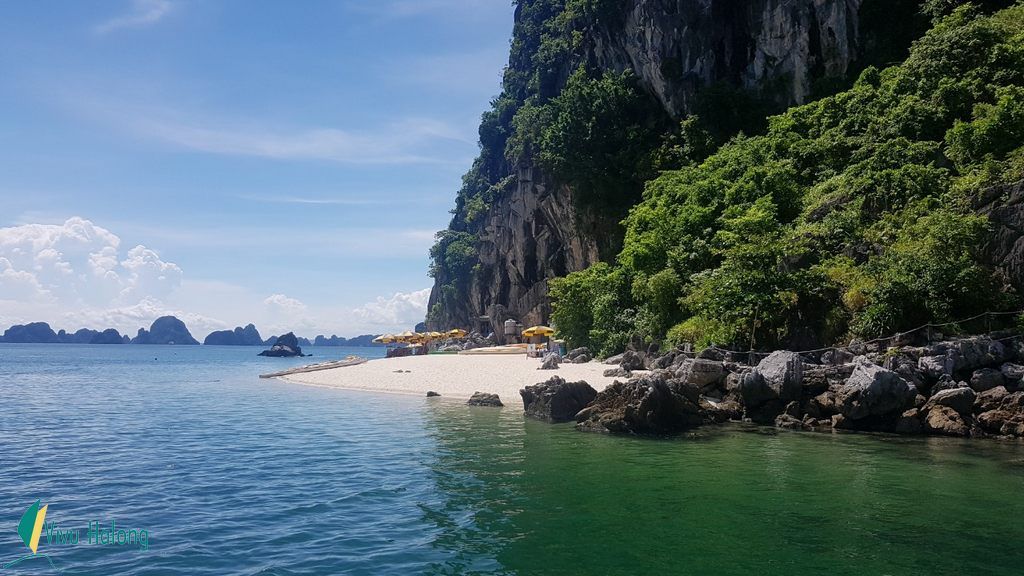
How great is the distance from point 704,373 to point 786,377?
2.40 metres

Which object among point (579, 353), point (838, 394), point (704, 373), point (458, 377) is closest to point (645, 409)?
point (704, 373)

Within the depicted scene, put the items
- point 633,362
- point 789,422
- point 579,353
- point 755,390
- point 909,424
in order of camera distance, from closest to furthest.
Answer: point 909,424 < point 789,422 < point 755,390 < point 633,362 < point 579,353

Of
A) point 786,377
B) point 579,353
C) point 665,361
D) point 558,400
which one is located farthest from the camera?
point 579,353

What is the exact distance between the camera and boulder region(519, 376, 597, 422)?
18875 mm

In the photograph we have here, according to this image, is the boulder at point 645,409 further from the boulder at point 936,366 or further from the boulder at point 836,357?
the boulder at point 936,366

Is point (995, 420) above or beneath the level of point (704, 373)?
beneath

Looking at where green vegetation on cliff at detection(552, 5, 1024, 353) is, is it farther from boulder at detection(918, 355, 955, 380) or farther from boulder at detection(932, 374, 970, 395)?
boulder at detection(932, 374, 970, 395)

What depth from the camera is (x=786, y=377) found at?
1745cm

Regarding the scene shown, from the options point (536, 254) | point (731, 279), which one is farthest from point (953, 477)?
point (536, 254)

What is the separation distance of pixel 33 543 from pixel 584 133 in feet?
144

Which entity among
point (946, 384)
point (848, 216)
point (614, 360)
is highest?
point (848, 216)

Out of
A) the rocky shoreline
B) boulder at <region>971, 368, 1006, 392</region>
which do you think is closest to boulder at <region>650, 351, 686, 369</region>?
the rocky shoreline

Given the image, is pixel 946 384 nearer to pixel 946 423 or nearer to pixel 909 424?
pixel 946 423

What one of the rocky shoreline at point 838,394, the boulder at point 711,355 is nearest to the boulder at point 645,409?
the rocky shoreline at point 838,394
